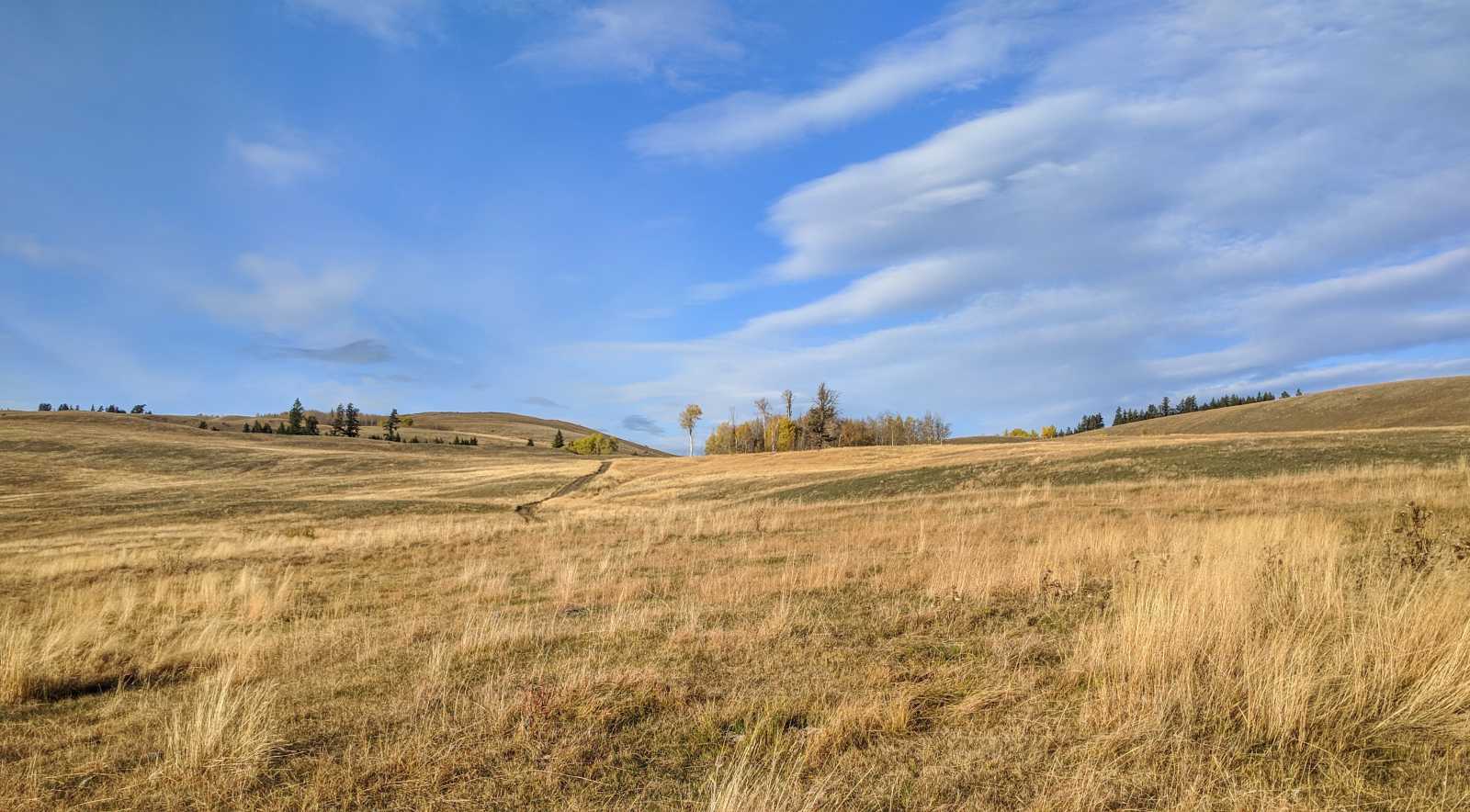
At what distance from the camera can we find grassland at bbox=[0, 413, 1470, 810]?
13.2 ft

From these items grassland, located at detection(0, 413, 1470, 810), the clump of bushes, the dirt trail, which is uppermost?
the clump of bushes

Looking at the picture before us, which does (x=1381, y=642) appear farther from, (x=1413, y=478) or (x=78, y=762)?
(x=1413, y=478)

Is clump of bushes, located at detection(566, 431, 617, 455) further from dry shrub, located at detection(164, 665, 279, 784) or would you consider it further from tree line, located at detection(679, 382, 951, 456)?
dry shrub, located at detection(164, 665, 279, 784)

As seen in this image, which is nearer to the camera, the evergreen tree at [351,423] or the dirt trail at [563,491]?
the dirt trail at [563,491]

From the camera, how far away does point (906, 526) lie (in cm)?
1633

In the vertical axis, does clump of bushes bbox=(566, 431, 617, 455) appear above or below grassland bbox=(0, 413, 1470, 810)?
above

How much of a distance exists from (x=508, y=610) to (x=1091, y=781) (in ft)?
25.8

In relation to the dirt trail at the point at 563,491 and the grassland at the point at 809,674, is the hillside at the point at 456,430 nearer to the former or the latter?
the dirt trail at the point at 563,491

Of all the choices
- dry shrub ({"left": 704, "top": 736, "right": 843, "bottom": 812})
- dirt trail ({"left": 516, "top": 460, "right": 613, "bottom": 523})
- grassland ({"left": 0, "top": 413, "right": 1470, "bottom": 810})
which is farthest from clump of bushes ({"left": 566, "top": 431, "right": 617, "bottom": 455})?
dry shrub ({"left": 704, "top": 736, "right": 843, "bottom": 812})

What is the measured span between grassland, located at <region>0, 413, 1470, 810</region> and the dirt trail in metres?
22.5

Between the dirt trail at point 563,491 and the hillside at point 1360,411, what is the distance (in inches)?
2417

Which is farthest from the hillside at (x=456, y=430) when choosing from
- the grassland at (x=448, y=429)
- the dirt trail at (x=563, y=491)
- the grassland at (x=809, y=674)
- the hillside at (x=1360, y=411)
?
the grassland at (x=809, y=674)

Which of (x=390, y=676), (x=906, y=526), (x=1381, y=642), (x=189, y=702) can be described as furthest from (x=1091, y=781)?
(x=906, y=526)

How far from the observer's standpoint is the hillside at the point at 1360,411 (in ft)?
232
